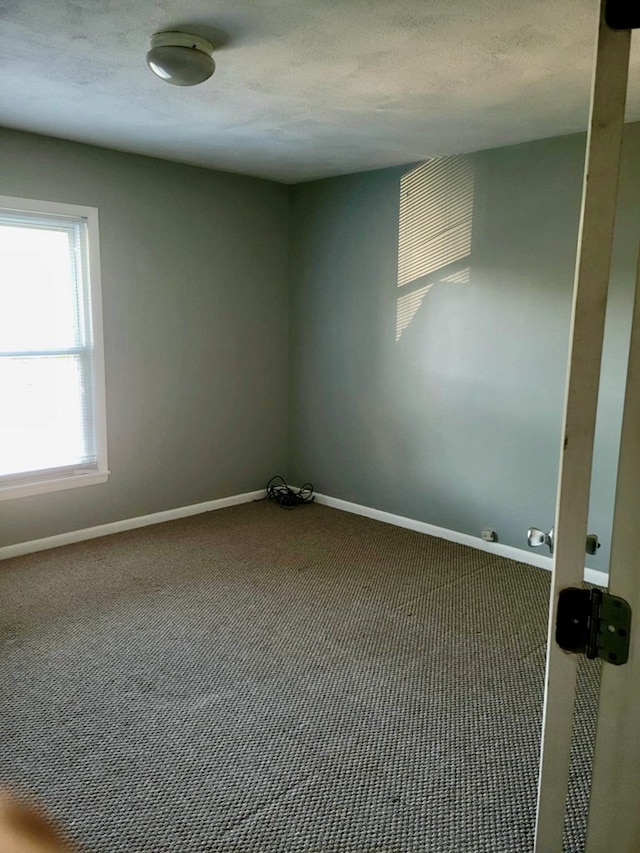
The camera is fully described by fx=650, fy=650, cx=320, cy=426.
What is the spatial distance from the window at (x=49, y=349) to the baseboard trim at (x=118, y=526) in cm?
31

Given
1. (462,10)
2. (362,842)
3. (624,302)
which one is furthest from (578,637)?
(624,302)

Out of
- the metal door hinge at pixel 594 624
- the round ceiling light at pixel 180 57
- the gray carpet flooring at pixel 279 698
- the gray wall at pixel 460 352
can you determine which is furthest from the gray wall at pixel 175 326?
the metal door hinge at pixel 594 624

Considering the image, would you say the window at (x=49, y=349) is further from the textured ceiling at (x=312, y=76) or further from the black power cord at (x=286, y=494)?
the black power cord at (x=286, y=494)

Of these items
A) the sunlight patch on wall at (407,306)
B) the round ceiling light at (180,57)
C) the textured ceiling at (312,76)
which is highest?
the textured ceiling at (312,76)

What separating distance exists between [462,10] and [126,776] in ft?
8.50

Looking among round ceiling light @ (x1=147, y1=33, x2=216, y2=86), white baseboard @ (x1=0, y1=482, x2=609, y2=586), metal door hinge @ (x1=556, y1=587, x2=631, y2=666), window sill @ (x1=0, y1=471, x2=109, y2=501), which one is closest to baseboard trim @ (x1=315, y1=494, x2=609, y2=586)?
white baseboard @ (x1=0, y1=482, x2=609, y2=586)

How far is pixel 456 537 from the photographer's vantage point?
13.7 feet

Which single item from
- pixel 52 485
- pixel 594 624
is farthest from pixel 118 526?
pixel 594 624

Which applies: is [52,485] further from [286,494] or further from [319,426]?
[319,426]

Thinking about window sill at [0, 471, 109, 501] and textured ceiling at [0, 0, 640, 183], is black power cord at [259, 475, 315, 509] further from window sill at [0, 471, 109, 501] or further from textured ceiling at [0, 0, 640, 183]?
textured ceiling at [0, 0, 640, 183]

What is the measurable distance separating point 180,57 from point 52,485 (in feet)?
8.48

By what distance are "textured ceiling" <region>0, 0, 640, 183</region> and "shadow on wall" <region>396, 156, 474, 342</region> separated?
0.60 feet

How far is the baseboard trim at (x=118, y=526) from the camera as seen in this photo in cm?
385

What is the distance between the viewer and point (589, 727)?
230 cm
